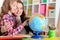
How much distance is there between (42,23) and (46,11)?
0.31 meters

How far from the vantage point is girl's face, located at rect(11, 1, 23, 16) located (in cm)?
172

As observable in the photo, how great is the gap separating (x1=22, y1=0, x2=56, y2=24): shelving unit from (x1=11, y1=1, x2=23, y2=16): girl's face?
2.9 inches

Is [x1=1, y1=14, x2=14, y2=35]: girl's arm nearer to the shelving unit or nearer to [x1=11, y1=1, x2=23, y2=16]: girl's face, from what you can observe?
[x1=11, y1=1, x2=23, y2=16]: girl's face

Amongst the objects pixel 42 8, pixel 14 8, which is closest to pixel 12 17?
pixel 14 8

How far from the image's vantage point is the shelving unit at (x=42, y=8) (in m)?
1.78

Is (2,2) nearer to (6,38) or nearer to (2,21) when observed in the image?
(2,21)

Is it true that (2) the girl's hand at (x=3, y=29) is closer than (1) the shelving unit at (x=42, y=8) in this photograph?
Yes

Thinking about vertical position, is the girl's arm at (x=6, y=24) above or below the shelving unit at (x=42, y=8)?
below

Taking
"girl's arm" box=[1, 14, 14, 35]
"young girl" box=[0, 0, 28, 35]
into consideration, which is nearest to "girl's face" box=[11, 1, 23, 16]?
"young girl" box=[0, 0, 28, 35]

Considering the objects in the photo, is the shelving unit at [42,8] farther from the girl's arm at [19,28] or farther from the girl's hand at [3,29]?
the girl's hand at [3,29]

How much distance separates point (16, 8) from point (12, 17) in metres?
0.11

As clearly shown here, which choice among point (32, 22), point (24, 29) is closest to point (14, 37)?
point (24, 29)

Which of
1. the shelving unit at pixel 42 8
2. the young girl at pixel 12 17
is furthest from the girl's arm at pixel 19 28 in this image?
the shelving unit at pixel 42 8

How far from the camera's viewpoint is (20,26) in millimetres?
1739
